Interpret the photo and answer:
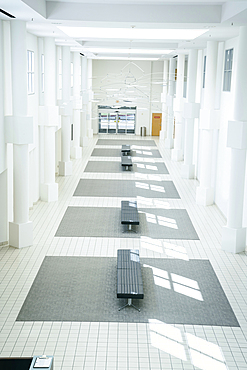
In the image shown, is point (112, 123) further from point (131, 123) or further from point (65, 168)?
point (65, 168)

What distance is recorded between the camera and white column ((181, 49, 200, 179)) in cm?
1681

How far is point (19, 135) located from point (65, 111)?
25.3 ft

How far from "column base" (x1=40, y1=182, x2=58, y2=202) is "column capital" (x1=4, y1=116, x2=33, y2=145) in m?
4.62

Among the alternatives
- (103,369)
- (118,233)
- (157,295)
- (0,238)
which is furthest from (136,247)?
(103,369)

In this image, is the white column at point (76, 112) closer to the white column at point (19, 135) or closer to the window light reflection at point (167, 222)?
the window light reflection at point (167, 222)

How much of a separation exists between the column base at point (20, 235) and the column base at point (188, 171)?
359 inches

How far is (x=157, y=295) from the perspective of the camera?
331 inches

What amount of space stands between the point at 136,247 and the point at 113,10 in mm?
5348

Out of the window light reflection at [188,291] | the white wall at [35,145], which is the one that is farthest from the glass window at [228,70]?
the window light reflection at [188,291]

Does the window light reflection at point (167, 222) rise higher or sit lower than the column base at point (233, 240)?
lower

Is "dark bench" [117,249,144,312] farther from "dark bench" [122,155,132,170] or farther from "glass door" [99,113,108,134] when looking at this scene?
"glass door" [99,113,108,134]

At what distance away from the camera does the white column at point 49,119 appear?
1392cm

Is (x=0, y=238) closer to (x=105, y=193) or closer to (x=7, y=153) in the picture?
(x=7, y=153)

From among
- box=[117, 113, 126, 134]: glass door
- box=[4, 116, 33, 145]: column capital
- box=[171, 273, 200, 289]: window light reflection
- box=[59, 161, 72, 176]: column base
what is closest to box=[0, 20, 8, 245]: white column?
box=[4, 116, 33, 145]: column capital
